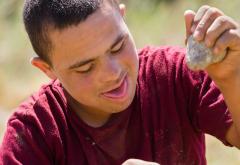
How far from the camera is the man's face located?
2.68m

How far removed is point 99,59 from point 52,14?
0.22 meters

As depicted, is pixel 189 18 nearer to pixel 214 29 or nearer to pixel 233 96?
pixel 214 29

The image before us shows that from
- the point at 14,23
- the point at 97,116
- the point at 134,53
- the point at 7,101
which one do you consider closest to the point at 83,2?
the point at 134,53

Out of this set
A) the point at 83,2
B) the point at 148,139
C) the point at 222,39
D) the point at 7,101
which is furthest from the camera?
the point at 7,101

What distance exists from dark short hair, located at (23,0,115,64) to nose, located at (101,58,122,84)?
0.17m

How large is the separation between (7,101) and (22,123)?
8.85 ft

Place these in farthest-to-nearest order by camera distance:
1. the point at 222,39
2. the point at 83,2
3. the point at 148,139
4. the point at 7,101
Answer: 1. the point at 7,101
2. the point at 148,139
3. the point at 83,2
4. the point at 222,39

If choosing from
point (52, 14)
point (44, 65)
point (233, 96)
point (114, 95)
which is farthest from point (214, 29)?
point (44, 65)

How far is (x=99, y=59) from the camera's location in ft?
8.80

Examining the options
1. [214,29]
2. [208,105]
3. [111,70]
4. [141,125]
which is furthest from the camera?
[141,125]

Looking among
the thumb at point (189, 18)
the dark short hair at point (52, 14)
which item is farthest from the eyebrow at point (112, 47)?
the thumb at point (189, 18)

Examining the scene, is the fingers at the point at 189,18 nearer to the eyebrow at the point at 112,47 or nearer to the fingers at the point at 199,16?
the fingers at the point at 199,16

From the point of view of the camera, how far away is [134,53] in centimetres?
275

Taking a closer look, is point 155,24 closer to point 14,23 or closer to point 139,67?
point 14,23
